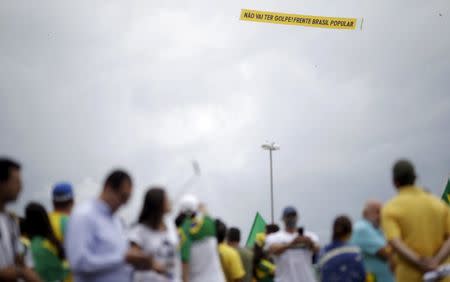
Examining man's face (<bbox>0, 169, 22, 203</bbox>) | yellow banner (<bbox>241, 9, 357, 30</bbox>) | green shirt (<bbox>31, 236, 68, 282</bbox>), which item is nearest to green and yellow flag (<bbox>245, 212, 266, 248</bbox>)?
yellow banner (<bbox>241, 9, 357, 30</bbox>)

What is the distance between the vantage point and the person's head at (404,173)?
622 cm

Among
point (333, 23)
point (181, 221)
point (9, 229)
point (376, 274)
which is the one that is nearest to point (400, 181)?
point (376, 274)

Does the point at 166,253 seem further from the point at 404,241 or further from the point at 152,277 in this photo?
the point at 404,241

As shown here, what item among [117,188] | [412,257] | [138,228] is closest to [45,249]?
[138,228]

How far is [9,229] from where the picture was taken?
5.16 m

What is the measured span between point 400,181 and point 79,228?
3.31 meters

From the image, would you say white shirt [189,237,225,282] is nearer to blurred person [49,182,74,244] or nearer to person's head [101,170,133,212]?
blurred person [49,182,74,244]

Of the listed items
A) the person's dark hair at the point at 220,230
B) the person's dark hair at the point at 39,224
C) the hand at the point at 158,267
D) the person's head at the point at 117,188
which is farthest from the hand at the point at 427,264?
the person's dark hair at the point at 220,230

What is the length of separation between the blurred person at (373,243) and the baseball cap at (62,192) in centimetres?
360

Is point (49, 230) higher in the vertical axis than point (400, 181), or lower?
lower

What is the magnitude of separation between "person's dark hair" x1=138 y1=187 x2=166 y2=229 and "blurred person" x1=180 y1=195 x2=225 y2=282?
47.2 inches

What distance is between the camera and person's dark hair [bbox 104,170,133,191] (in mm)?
5133

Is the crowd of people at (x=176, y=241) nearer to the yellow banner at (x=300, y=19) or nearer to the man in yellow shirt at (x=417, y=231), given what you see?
the man in yellow shirt at (x=417, y=231)

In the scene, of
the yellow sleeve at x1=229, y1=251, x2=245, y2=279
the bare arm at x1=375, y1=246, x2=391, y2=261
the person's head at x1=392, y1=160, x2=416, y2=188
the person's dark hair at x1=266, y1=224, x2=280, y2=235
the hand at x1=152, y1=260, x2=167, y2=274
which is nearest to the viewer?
the hand at x1=152, y1=260, x2=167, y2=274
